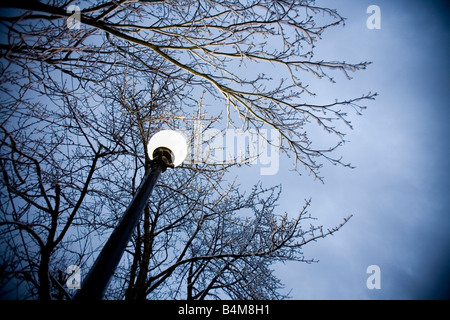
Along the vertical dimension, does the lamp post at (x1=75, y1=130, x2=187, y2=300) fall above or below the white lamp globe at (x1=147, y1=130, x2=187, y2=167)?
below

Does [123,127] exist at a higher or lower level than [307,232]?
higher

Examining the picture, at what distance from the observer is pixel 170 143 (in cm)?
239

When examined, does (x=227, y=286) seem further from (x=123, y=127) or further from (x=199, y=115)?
(x=123, y=127)

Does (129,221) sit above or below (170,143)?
below

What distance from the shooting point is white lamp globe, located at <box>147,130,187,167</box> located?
238 cm

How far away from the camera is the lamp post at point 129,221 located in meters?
1.35

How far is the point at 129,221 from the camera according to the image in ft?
5.41

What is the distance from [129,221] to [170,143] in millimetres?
1010

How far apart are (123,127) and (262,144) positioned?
342cm

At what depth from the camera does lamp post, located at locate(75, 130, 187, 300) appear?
135cm

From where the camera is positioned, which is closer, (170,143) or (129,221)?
(129,221)

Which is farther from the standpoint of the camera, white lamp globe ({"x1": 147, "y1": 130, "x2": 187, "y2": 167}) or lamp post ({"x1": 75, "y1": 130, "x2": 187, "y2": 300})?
white lamp globe ({"x1": 147, "y1": 130, "x2": 187, "y2": 167})

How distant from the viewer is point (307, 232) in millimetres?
4078
